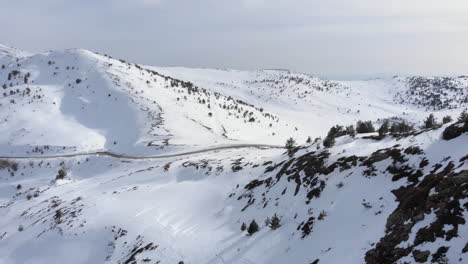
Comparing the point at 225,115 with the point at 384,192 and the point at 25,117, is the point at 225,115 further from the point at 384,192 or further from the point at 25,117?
the point at 384,192

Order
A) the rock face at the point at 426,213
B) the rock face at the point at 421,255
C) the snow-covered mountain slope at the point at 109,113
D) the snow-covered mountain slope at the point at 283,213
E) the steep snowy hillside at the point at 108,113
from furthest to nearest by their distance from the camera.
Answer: the snow-covered mountain slope at the point at 109,113
the steep snowy hillside at the point at 108,113
the snow-covered mountain slope at the point at 283,213
the rock face at the point at 426,213
the rock face at the point at 421,255

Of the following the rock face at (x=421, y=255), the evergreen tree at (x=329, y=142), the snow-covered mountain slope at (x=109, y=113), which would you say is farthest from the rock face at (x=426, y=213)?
the snow-covered mountain slope at (x=109, y=113)

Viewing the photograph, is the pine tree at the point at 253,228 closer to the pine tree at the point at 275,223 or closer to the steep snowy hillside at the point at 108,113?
the pine tree at the point at 275,223

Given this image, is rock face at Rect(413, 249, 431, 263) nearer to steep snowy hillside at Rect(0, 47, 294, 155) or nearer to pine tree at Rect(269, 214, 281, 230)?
pine tree at Rect(269, 214, 281, 230)

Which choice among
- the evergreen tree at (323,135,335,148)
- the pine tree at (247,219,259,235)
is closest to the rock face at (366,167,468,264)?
the pine tree at (247,219,259,235)

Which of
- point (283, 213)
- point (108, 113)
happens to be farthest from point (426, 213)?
point (108, 113)

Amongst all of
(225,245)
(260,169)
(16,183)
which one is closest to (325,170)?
(225,245)

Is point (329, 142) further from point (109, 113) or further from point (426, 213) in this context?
point (109, 113)

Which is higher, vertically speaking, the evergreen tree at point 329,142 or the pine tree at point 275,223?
the evergreen tree at point 329,142
